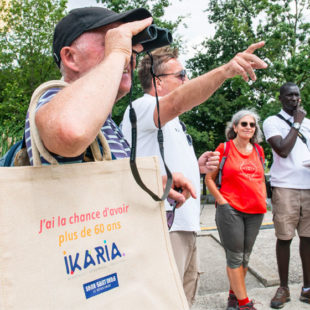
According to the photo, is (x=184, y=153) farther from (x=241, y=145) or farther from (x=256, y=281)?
(x=256, y=281)

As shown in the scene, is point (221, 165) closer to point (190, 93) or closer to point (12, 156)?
point (190, 93)

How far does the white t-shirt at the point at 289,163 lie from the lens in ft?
11.0

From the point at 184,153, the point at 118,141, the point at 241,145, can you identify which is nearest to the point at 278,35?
Answer: the point at 241,145

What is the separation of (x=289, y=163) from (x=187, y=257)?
1.83 metres

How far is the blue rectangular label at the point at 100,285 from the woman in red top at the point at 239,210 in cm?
242

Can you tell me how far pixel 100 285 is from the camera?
2.96ft

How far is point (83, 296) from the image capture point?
2.84 feet

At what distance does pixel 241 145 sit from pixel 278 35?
9645 mm

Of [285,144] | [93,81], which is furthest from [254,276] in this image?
[93,81]

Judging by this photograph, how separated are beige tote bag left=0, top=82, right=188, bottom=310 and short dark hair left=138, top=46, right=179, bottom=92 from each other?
130 centimetres

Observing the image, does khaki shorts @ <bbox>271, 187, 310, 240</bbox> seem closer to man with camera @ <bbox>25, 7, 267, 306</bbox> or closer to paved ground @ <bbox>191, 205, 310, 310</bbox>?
paved ground @ <bbox>191, 205, 310, 310</bbox>

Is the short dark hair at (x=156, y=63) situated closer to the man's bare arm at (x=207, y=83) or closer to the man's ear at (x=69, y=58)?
the man's bare arm at (x=207, y=83)

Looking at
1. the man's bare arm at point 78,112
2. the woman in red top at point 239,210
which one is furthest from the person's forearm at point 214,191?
the man's bare arm at point 78,112

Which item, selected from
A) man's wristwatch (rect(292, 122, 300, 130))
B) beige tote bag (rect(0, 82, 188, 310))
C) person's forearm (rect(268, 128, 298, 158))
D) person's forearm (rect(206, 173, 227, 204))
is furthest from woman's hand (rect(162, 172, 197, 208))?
man's wristwatch (rect(292, 122, 300, 130))
